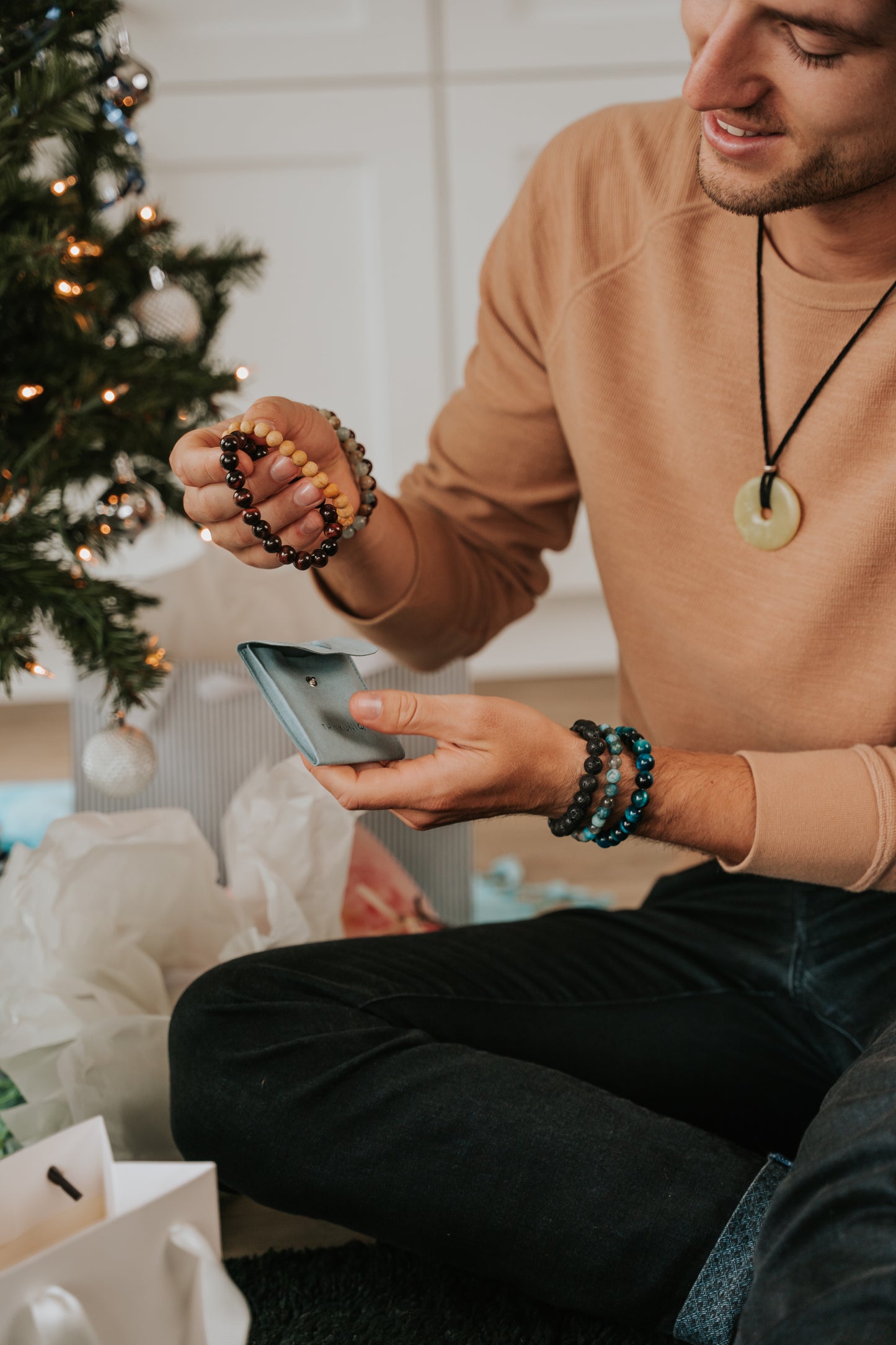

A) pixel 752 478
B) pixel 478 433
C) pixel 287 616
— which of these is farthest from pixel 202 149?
pixel 752 478

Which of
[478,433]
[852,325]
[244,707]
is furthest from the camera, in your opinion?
[244,707]

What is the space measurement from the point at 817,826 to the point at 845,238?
1.28 ft

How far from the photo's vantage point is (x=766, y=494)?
845mm

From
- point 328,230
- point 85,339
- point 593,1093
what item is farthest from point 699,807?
point 328,230

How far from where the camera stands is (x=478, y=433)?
Result: 3.27 ft

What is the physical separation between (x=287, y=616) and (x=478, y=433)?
0.42 metres

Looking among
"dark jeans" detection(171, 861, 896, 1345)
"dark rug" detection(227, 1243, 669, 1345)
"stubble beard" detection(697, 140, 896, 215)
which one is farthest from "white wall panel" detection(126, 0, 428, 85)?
"dark rug" detection(227, 1243, 669, 1345)

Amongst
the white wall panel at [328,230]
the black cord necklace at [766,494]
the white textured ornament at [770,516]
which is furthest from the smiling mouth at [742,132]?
the white wall panel at [328,230]

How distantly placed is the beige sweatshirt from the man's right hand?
0.58 ft

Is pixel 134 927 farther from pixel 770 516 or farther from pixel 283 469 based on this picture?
pixel 770 516

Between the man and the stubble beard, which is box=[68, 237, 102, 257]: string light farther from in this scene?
the stubble beard

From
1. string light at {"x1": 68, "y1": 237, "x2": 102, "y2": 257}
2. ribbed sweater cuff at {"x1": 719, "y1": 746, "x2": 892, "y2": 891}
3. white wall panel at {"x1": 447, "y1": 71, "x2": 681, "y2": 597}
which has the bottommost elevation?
ribbed sweater cuff at {"x1": 719, "y1": 746, "x2": 892, "y2": 891}

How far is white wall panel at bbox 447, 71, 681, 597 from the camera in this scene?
203 centimetres

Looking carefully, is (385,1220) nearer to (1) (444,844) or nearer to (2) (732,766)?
(2) (732,766)
